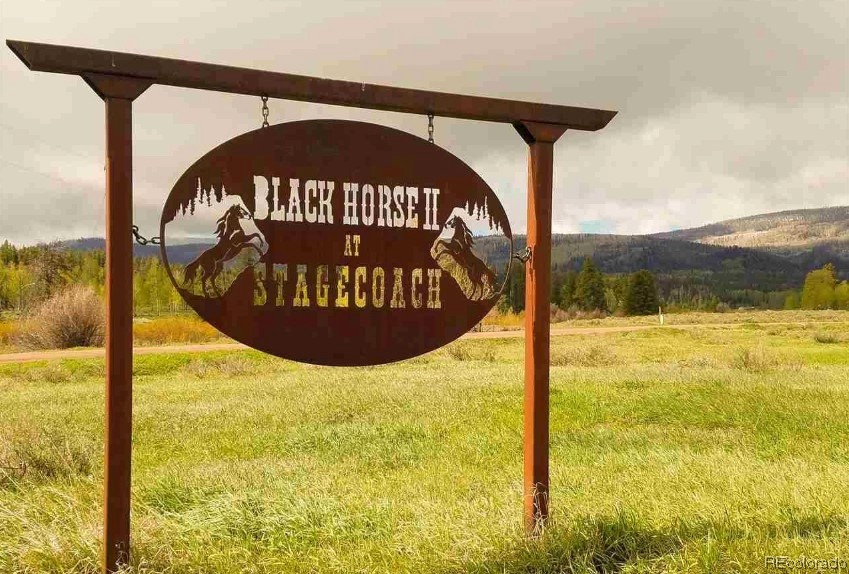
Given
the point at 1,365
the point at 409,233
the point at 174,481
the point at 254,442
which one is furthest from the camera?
the point at 1,365

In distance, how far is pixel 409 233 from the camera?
403 centimetres

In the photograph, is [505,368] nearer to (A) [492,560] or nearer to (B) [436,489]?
(B) [436,489]

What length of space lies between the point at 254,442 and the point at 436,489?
311cm

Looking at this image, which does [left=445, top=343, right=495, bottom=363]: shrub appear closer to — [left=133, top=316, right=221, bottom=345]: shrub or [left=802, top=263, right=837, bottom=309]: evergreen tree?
[left=133, top=316, right=221, bottom=345]: shrub

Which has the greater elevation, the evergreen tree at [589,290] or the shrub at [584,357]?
the evergreen tree at [589,290]

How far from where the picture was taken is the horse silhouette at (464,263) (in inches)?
163

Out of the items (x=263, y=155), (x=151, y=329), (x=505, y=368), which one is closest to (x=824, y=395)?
(x=505, y=368)

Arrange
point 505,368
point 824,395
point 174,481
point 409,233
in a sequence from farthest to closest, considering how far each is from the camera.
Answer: point 505,368
point 824,395
point 174,481
point 409,233

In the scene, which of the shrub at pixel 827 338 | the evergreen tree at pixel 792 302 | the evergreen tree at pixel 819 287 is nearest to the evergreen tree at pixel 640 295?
the evergreen tree at pixel 819 287

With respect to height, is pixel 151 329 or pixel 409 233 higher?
pixel 409 233

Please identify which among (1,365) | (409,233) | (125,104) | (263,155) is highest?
(125,104)

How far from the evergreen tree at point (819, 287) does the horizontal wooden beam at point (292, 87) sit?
80965mm

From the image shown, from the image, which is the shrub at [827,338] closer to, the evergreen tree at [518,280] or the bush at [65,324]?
the evergreen tree at [518,280]

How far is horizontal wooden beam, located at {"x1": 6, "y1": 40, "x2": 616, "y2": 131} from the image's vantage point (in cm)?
346
